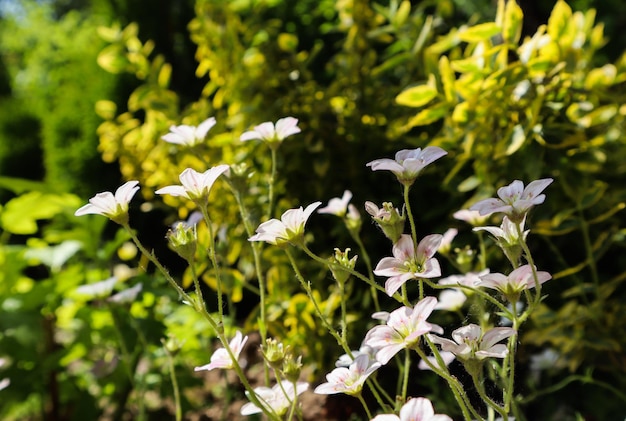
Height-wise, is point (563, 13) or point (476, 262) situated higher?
point (563, 13)

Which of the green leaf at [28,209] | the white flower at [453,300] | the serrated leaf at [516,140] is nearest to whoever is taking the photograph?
the white flower at [453,300]

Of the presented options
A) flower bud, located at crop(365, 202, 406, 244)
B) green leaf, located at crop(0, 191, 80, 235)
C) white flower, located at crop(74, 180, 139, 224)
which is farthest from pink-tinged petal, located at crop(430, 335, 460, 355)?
green leaf, located at crop(0, 191, 80, 235)

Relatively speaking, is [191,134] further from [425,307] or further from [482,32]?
[482,32]

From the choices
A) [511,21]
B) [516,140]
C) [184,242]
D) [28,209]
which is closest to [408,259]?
[184,242]

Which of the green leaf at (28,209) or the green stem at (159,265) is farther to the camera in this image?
the green leaf at (28,209)

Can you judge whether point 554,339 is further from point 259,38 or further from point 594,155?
point 259,38

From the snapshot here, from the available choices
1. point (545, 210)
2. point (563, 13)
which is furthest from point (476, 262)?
point (563, 13)

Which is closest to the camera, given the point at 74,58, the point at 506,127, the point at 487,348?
the point at 487,348

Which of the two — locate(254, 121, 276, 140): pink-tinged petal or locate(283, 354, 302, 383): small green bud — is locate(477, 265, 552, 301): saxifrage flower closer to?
locate(283, 354, 302, 383): small green bud

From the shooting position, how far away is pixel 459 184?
151 cm

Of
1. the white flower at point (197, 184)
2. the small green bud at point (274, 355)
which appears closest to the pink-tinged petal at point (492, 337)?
the small green bud at point (274, 355)

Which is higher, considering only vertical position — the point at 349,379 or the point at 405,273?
the point at 405,273

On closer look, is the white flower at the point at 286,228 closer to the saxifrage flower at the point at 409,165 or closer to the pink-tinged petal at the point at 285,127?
the saxifrage flower at the point at 409,165

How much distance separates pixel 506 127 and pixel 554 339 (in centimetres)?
45
